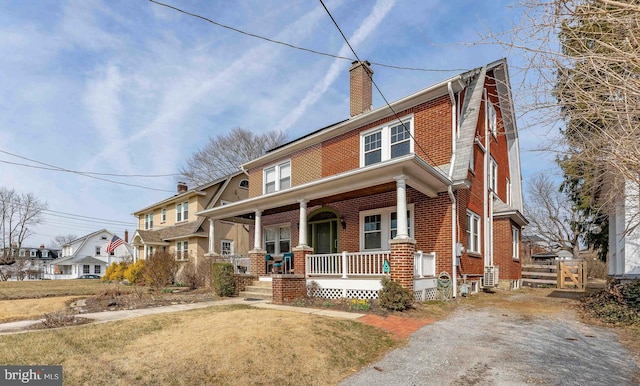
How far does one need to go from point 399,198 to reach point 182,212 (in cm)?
2152

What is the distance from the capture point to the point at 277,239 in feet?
57.0

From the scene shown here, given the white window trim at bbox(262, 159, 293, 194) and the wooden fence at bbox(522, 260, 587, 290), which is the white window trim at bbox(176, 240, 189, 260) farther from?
the wooden fence at bbox(522, 260, 587, 290)

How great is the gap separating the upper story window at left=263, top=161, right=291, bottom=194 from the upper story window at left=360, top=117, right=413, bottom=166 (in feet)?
15.1

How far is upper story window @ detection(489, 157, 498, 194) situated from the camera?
614 inches

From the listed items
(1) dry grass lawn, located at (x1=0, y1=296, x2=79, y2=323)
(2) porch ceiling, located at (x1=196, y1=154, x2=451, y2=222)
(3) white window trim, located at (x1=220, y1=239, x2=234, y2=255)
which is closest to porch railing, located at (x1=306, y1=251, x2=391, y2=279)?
(2) porch ceiling, located at (x1=196, y1=154, x2=451, y2=222)

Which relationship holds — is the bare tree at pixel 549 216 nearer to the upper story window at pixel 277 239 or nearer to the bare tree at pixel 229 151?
the bare tree at pixel 229 151

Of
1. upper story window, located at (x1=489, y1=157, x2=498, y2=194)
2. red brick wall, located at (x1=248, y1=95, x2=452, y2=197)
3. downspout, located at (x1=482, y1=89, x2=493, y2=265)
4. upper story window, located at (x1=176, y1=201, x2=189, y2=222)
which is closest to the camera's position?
red brick wall, located at (x1=248, y1=95, x2=452, y2=197)

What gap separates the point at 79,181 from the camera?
2620 centimetres

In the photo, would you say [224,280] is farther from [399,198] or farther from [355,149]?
[399,198]

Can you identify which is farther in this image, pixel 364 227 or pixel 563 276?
pixel 563 276

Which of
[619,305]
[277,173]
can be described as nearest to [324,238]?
[277,173]

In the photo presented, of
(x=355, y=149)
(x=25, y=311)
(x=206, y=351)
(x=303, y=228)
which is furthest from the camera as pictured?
(x=355, y=149)

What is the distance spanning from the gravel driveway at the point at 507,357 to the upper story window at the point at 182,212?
22.5 m

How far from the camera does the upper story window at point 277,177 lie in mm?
17297
